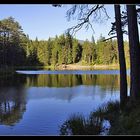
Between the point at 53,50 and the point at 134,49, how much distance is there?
1552 cm

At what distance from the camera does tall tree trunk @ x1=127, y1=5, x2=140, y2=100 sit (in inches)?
311

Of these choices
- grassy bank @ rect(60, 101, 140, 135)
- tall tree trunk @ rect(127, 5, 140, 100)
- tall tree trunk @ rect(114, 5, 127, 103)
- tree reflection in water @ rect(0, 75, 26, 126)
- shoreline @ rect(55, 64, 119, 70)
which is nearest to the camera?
grassy bank @ rect(60, 101, 140, 135)

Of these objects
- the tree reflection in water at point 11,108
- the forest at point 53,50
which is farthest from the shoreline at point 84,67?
the tree reflection in water at point 11,108

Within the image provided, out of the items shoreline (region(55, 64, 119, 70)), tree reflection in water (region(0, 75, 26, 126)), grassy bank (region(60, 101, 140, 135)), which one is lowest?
tree reflection in water (region(0, 75, 26, 126))

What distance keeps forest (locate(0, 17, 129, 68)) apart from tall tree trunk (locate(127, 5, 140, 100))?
246 centimetres

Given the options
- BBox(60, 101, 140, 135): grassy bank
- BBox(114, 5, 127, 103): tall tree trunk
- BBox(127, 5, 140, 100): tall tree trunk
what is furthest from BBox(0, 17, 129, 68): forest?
BBox(60, 101, 140, 135): grassy bank

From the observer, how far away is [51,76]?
2909cm

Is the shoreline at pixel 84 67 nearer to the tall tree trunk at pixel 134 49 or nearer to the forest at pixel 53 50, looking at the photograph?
the forest at pixel 53 50

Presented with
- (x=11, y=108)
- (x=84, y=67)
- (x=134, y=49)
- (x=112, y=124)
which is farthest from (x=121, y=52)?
(x=84, y=67)

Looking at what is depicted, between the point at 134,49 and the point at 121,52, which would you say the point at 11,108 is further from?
the point at 134,49

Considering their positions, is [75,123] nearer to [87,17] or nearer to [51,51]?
[87,17]

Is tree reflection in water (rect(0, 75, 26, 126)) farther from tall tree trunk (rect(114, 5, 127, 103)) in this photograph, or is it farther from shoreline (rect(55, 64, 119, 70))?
shoreline (rect(55, 64, 119, 70))

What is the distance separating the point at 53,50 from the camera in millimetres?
23203
